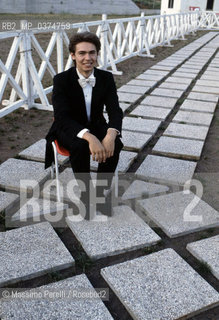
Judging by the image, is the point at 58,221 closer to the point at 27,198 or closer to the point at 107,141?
the point at 27,198

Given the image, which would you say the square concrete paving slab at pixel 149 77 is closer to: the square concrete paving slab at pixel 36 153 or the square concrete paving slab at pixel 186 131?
the square concrete paving slab at pixel 186 131

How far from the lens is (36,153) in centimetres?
345

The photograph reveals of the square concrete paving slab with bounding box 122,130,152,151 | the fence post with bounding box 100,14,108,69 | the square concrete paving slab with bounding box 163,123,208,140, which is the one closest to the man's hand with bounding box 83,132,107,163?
the square concrete paving slab with bounding box 122,130,152,151

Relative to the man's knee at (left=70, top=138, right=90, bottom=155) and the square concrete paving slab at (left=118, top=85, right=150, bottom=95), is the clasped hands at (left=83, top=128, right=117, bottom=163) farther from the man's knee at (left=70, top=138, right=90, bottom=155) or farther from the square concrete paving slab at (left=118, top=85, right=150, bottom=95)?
the square concrete paving slab at (left=118, top=85, right=150, bottom=95)

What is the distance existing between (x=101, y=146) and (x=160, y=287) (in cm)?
93

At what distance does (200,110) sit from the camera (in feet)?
16.3

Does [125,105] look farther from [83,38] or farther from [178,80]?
[83,38]

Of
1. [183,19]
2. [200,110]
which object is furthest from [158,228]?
[183,19]

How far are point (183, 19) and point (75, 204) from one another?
13967mm

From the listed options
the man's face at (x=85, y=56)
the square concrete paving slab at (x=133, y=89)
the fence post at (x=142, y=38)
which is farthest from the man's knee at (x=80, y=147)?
the fence post at (x=142, y=38)

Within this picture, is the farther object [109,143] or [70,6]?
[70,6]

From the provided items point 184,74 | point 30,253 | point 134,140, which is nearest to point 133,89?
point 184,74

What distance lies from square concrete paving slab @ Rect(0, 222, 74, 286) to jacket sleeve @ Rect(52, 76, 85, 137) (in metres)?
0.70

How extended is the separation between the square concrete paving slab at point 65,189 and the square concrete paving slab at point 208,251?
0.98 meters
